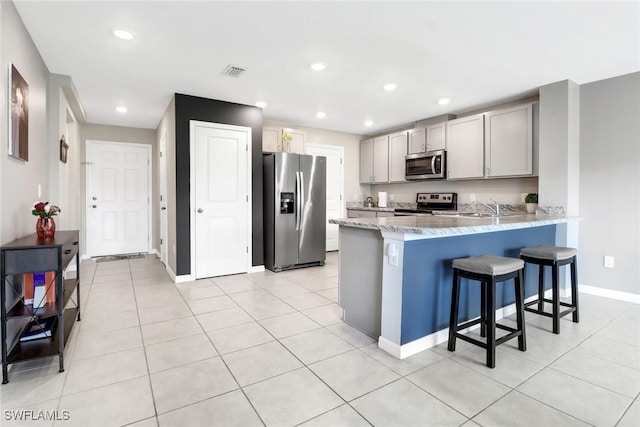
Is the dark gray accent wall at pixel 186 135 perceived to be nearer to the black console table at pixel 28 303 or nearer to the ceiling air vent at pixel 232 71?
the ceiling air vent at pixel 232 71

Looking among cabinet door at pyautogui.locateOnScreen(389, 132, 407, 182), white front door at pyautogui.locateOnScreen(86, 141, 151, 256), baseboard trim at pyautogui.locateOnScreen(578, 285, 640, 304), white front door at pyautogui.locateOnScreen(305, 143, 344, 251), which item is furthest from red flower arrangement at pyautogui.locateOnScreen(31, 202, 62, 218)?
baseboard trim at pyautogui.locateOnScreen(578, 285, 640, 304)

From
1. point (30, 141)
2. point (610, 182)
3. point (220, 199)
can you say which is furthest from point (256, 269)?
point (610, 182)

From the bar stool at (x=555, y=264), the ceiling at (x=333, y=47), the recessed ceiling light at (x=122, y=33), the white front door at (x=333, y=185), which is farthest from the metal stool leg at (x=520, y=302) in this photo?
the white front door at (x=333, y=185)

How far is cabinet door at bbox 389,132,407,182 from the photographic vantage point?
5.65 metres

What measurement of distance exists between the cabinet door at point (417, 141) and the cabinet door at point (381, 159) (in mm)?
559

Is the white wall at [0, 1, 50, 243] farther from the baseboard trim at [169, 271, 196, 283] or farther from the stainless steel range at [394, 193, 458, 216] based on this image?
the stainless steel range at [394, 193, 458, 216]

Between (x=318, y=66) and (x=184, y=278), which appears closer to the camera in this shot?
(x=318, y=66)

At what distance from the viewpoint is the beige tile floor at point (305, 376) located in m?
1.65

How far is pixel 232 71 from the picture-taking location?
336cm

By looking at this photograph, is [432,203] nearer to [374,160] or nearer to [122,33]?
[374,160]

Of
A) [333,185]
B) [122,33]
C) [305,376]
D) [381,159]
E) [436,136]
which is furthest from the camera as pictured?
[333,185]

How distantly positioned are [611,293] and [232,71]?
4673 millimetres

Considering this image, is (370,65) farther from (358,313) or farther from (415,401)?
(415,401)

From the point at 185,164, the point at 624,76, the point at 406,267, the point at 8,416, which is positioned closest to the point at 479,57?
the point at 624,76
